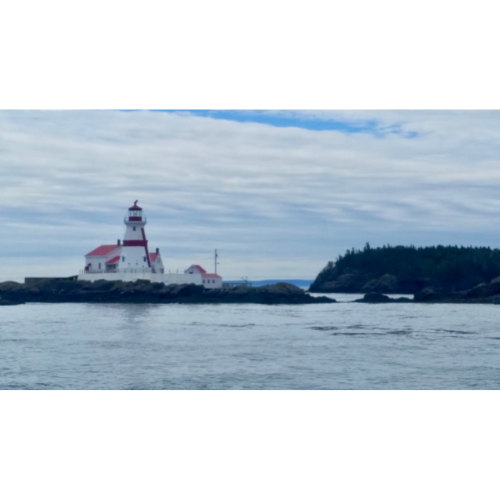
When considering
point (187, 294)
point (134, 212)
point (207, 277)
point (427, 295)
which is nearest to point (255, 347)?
point (207, 277)

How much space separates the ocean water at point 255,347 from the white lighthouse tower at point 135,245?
0.90m

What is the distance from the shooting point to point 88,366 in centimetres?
948

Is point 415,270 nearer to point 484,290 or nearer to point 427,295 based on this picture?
point 427,295

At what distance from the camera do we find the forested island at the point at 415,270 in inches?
408

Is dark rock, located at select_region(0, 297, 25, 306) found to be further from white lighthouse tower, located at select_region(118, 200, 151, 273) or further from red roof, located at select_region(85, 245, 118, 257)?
white lighthouse tower, located at select_region(118, 200, 151, 273)

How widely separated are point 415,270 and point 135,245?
485 cm

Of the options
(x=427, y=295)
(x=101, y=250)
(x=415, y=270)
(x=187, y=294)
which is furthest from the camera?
(x=187, y=294)

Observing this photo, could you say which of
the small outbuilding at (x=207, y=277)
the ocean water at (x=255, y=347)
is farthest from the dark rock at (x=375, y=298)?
the small outbuilding at (x=207, y=277)

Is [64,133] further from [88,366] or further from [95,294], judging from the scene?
[95,294]

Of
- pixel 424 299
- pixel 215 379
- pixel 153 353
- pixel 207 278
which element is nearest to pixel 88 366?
pixel 153 353

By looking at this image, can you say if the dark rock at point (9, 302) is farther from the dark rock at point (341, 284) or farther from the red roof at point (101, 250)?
the dark rock at point (341, 284)

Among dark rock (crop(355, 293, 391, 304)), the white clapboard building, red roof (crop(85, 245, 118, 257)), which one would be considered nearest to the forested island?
dark rock (crop(355, 293, 391, 304))

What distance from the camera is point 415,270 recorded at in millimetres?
11750

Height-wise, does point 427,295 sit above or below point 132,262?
below
